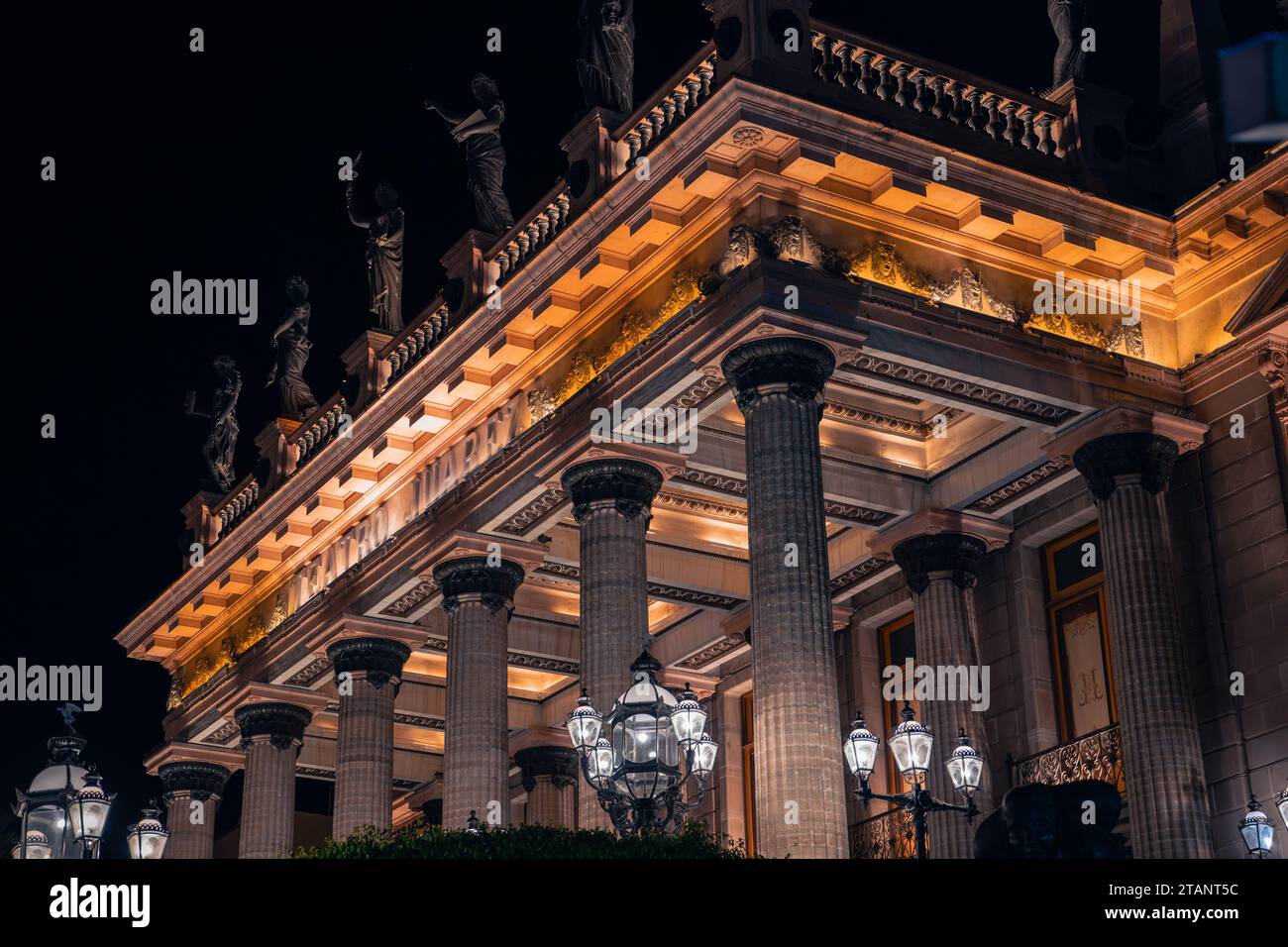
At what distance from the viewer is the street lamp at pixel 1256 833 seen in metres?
21.9

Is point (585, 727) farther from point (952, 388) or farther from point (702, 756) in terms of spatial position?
point (952, 388)

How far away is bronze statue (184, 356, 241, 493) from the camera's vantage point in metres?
41.0

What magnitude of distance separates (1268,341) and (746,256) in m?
6.80

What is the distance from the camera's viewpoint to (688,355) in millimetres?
24375

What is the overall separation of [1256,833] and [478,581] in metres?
12.4

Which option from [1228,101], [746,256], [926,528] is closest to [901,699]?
[926,528]

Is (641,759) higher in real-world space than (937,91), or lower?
lower

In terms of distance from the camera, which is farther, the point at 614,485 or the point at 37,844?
the point at 614,485

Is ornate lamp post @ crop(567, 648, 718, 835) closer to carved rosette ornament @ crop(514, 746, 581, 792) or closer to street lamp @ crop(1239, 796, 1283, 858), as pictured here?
street lamp @ crop(1239, 796, 1283, 858)

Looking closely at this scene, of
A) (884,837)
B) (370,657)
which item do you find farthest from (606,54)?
(884,837)

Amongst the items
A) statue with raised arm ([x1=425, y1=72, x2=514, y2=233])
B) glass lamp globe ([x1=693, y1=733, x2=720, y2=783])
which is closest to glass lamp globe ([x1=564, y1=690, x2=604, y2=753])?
glass lamp globe ([x1=693, y1=733, x2=720, y2=783])

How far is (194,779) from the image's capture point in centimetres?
4028

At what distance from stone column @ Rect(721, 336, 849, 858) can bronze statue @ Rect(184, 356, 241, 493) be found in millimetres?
19777
